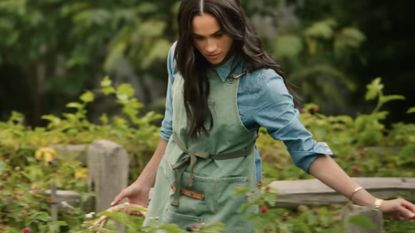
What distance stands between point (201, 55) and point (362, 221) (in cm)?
93

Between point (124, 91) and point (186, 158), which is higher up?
point (124, 91)

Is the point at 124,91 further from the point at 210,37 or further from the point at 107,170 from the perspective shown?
the point at 210,37

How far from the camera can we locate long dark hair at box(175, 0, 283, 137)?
12.8 ft

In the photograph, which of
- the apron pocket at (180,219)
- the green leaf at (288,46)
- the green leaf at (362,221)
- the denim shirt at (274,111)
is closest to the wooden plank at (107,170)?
the apron pocket at (180,219)

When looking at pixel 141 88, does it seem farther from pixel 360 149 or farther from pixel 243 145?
pixel 243 145

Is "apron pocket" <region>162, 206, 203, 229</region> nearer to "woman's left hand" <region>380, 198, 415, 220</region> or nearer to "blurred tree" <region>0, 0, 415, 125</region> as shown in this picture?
"woman's left hand" <region>380, 198, 415, 220</region>

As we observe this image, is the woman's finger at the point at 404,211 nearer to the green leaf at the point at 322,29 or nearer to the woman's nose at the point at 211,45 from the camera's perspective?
the woman's nose at the point at 211,45

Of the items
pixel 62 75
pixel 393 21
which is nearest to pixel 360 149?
pixel 393 21

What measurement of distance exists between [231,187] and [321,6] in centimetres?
778

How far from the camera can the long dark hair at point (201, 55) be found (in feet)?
12.8

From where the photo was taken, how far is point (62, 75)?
41.6 feet

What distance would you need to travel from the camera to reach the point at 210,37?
3910mm

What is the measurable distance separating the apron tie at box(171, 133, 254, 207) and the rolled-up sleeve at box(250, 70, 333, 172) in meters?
0.18

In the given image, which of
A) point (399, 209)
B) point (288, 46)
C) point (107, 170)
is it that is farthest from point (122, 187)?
point (288, 46)
